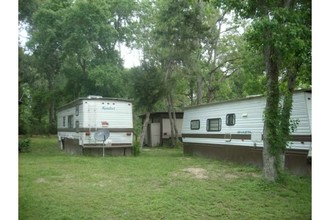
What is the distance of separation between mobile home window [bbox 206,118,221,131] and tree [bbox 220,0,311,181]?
335 cm

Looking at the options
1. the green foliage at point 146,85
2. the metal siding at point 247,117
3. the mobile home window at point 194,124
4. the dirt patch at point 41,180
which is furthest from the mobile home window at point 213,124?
the dirt patch at point 41,180

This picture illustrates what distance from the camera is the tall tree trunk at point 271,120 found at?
5.55m

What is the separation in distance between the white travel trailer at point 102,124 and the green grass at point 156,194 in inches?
81.2

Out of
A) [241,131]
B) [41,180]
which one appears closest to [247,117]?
[241,131]

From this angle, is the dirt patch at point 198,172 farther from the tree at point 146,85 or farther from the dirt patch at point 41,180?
the tree at point 146,85

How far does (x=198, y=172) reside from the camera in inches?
274

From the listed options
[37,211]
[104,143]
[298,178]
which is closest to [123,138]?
[104,143]

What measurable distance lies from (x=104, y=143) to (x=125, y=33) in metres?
8.66

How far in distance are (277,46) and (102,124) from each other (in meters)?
6.35

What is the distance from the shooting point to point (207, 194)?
16.1 ft

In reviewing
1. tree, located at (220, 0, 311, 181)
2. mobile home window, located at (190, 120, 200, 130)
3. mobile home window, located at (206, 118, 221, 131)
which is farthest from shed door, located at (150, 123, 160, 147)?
tree, located at (220, 0, 311, 181)

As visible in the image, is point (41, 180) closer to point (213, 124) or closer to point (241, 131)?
point (241, 131)
